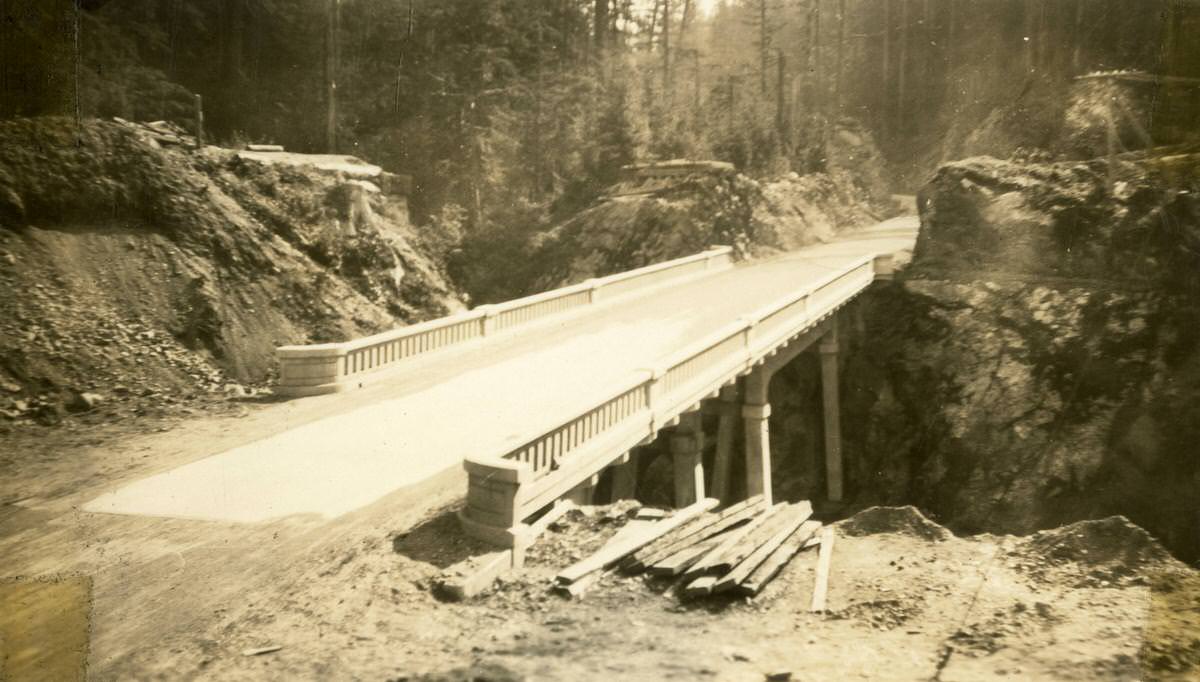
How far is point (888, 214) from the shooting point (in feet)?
161

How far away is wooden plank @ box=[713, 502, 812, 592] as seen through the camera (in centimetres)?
811

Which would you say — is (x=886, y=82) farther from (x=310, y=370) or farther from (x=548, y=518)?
(x=548, y=518)

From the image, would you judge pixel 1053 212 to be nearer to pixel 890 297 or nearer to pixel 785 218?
pixel 890 297

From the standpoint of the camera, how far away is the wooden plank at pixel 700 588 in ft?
26.2

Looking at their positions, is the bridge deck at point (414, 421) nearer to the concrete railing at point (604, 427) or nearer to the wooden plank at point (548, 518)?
the concrete railing at point (604, 427)

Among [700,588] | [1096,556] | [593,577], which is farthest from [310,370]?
[1096,556]

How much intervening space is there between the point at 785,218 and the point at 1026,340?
15193mm

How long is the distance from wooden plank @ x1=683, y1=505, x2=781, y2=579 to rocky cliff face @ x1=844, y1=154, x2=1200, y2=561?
15.6 m

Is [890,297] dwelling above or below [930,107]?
below

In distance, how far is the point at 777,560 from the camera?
8.99m

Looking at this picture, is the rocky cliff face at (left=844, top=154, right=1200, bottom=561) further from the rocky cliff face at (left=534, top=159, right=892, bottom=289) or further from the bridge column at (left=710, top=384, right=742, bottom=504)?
the rocky cliff face at (left=534, top=159, right=892, bottom=289)

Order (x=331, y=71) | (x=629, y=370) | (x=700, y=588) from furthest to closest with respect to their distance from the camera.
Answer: (x=331, y=71)
(x=629, y=370)
(x=700, y=588)

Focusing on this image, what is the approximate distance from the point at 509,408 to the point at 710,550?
16.2 ft

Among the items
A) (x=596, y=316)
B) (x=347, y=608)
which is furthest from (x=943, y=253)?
(x=347, y=608)
